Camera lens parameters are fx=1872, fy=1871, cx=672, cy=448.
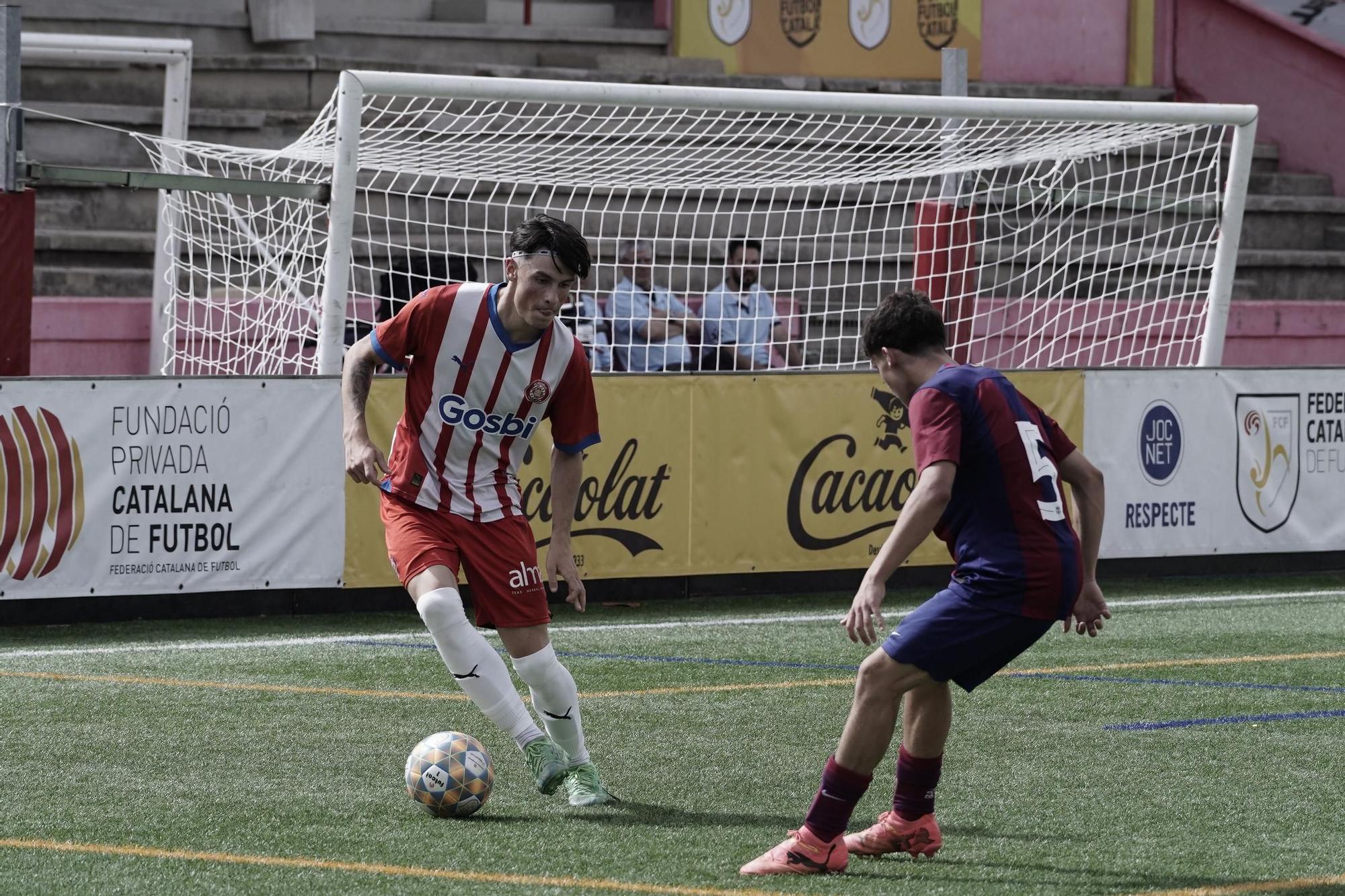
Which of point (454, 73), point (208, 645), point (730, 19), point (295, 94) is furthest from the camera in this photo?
point (730, 19)

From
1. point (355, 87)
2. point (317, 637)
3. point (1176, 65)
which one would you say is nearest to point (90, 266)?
point (355, 87)

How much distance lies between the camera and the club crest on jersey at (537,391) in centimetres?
577

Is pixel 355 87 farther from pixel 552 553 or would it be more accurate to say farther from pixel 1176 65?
pixel 1176 65

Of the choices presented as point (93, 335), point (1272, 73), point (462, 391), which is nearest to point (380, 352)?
point (462, 391)

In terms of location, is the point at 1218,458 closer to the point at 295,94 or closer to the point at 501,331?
the point at 501,331

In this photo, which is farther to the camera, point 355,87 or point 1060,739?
point 355,87

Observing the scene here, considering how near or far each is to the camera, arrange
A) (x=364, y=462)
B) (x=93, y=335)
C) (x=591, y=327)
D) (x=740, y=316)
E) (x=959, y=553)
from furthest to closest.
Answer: (x=93, y=335)
(x=740, y=316)
(x=591, y=327)
(x=364, y=462)
(x=959, y=553)

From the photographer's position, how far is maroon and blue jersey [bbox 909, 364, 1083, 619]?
4781mm

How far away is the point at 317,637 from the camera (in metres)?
9.15

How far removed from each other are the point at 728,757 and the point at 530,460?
154 inches

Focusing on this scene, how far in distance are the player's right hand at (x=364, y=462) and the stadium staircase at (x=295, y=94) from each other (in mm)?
7966

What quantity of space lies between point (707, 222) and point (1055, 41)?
6518 millimetres

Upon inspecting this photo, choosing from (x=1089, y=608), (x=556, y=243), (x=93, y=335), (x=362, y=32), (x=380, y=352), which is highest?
(x=362, y=32)

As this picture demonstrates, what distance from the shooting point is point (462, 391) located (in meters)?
5.75
